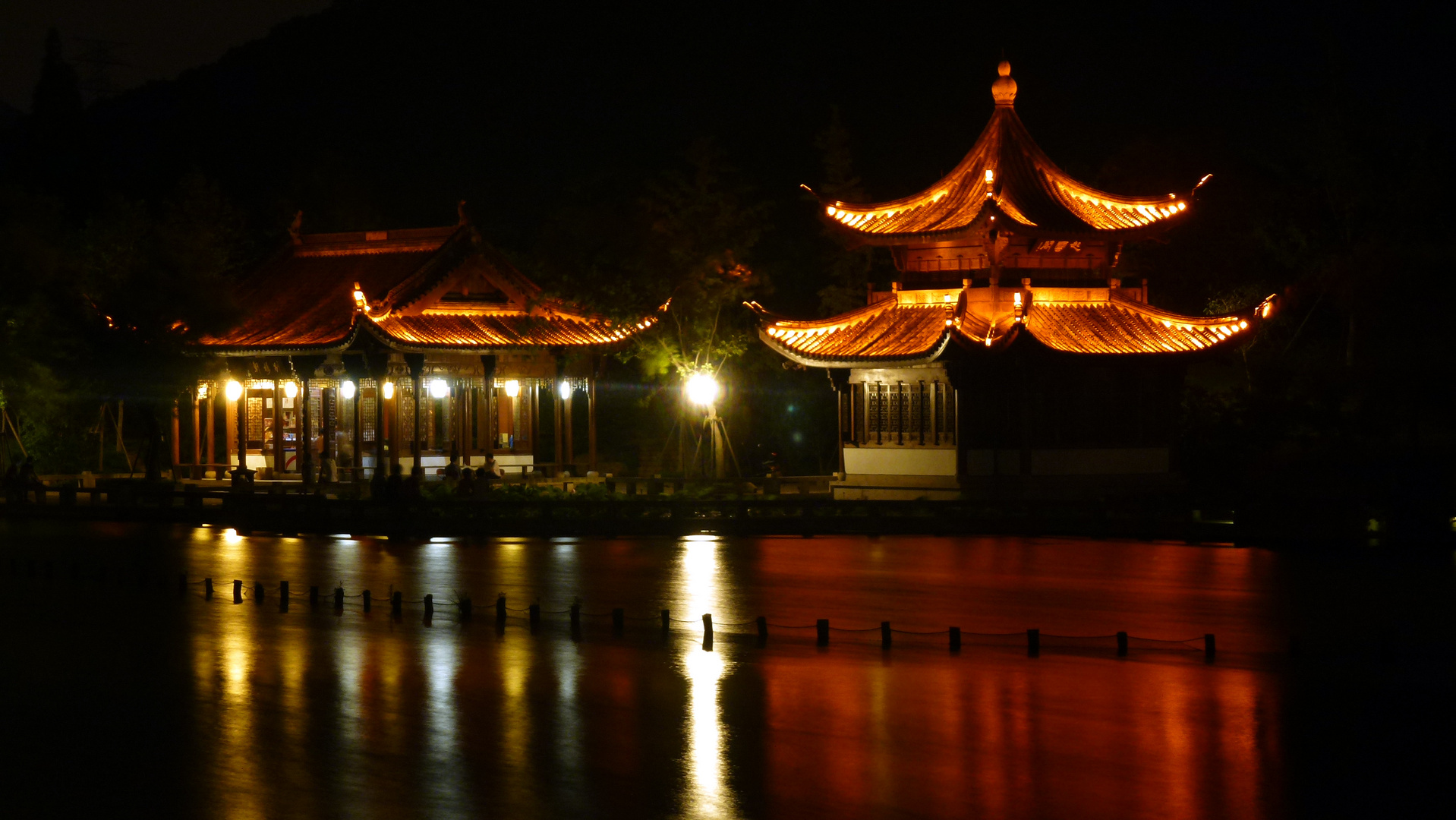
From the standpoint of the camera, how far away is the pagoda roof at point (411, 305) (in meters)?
41.9

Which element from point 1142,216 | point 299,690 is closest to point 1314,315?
point 1142,216

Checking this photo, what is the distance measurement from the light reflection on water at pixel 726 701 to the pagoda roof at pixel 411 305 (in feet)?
56.9

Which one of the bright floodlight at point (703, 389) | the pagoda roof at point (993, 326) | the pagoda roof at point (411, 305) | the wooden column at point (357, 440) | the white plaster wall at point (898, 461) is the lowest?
the white plaster wall at point (898, 461)

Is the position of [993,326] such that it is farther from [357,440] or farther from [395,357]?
[357,440]

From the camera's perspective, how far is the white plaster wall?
3728 centimetres

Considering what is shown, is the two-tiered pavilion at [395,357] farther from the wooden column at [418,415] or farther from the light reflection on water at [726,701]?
the light reflection on water at [726,701]

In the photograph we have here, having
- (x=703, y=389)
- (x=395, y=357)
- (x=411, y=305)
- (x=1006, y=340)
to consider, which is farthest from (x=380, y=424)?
(x=1006, y=340)

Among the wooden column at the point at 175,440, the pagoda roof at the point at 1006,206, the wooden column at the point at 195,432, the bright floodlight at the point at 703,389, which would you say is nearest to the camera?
the pagoda roof at the point at 1006,206

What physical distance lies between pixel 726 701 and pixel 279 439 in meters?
33.4

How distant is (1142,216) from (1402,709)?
A: 26338 mm

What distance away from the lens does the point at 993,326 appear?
37.1 metres

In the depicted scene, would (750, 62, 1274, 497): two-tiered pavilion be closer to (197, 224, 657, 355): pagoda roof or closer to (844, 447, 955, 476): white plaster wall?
(844, 447, 955, 476): white plaster wall

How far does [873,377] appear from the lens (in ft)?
128

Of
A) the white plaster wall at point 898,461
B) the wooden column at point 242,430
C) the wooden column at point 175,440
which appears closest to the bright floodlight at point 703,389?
the white plaster wall at point 898,461
